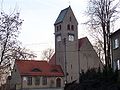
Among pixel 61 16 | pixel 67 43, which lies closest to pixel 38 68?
pixel 67 43

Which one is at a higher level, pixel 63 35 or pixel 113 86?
pixel 63 35

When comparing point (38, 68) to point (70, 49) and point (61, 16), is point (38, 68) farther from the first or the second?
point (61, 16)

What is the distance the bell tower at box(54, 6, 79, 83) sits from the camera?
8831cm

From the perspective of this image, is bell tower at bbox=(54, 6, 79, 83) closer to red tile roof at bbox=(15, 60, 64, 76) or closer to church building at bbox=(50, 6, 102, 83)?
church building at bbox=(50, 6, 102, 83)

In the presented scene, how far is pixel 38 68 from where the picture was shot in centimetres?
8900

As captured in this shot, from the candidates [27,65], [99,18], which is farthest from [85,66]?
[99,18]

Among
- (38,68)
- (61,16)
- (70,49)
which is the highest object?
(61,16)

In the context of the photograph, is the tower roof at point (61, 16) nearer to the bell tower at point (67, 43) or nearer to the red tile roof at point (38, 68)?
the bell tower at point (67, 43)

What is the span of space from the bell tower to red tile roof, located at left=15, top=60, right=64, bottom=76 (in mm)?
2005

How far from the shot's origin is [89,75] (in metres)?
38.7

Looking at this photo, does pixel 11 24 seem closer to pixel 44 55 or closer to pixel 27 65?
pixel 27 65

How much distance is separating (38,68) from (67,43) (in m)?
10.5

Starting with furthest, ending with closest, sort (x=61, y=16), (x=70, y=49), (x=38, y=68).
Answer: (x=61, y=16)
(x=70, y=49)
(x=38, y=68)

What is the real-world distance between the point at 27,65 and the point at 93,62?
19.4m
